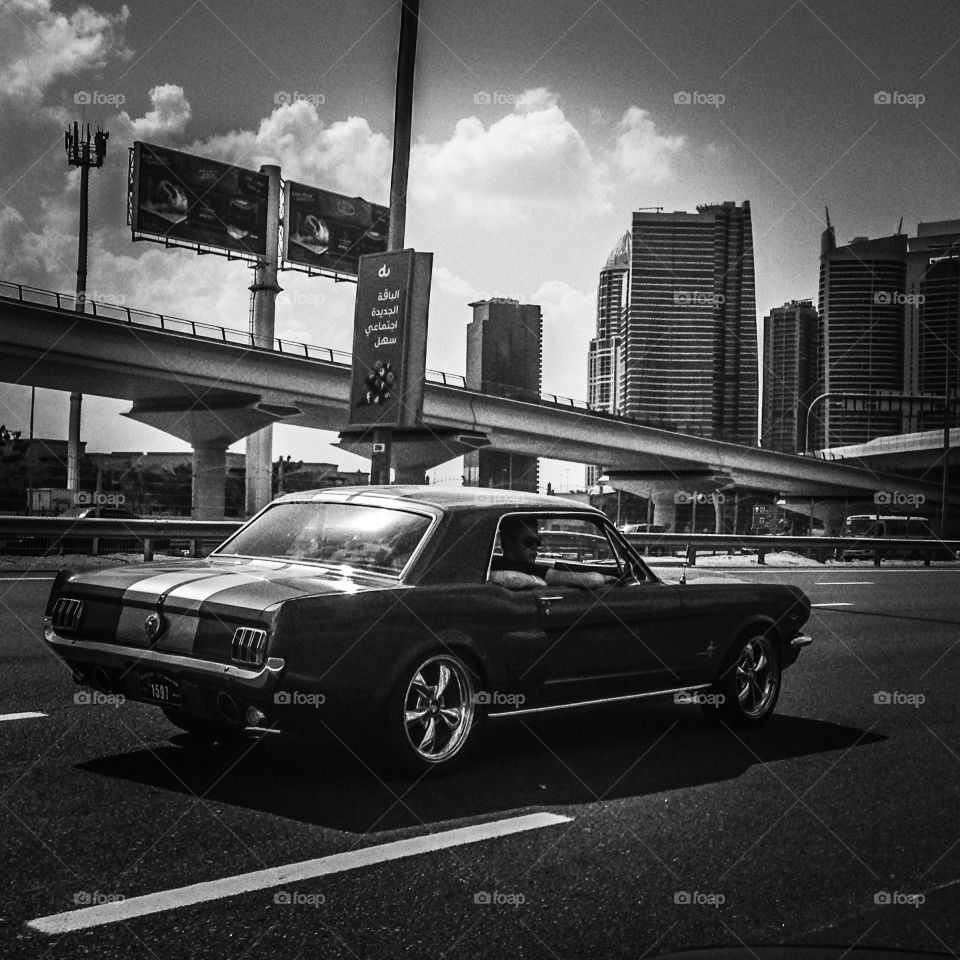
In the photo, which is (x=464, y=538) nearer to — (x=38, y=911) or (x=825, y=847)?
(x=825, y=847)

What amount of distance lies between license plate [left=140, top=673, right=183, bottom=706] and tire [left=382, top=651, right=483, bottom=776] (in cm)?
95

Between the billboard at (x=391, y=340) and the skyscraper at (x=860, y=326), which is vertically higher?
the skyscraper at (x=860, y=326)

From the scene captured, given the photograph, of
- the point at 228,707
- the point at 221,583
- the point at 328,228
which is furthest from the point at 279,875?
the point at 328,228

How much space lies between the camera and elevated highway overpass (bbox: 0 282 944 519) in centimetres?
4597

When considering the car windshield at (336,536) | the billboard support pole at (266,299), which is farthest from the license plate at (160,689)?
the billboard support pole at (266,299)

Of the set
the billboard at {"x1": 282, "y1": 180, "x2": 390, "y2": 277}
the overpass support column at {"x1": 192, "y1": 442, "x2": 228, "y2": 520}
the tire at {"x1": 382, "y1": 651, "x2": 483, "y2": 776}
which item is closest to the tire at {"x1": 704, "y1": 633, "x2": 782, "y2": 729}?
the tire at {"x1": 382, "y1": 651, "x2": 483, "y2": 776}

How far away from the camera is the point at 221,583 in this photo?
5.67 metres

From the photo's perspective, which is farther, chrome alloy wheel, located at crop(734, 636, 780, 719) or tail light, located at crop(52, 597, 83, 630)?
chrome alloy wheel, located at crop(734, 636, 780, 719)

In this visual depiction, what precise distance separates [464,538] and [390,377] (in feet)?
48.9

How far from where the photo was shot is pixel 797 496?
101 metres

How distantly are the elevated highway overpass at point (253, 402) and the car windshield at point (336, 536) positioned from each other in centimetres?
2534

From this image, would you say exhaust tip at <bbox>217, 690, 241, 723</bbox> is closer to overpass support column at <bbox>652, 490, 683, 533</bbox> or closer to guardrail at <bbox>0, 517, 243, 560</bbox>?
guardrail at <bbox>0, 517, 243, 560</bbox>

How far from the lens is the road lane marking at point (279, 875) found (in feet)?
12.1

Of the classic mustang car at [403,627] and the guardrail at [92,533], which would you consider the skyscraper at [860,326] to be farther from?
the classic mustang car at [403,627]
